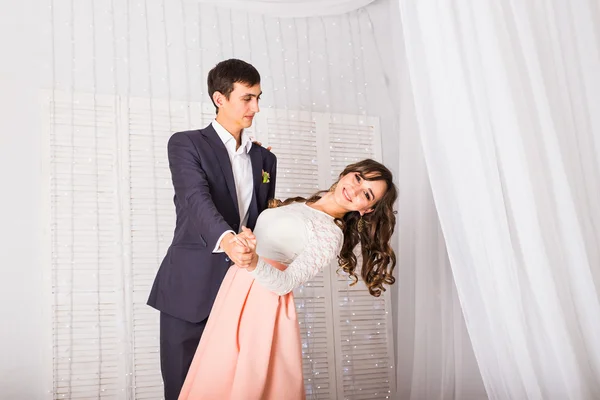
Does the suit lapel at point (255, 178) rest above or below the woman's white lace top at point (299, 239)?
above

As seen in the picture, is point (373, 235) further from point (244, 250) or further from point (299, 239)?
point (244, 250)

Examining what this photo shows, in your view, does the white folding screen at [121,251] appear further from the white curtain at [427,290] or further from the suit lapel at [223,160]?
the suit lapel at [223,160]

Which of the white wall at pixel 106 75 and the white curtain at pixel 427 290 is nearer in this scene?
the white curtain at pixel 427 290

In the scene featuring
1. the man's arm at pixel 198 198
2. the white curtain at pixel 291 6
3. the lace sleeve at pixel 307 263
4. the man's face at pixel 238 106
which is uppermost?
the white curtain at pixel 291 6

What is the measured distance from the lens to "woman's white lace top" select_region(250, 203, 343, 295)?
6.29 feet

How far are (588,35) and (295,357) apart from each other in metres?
1.23

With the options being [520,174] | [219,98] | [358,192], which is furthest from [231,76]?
[520,174]

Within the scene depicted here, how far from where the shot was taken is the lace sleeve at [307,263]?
176 cm

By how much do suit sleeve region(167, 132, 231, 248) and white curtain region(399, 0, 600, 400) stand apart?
0.65 metres

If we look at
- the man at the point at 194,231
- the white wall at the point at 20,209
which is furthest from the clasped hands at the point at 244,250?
the white wall at the point at 20,209

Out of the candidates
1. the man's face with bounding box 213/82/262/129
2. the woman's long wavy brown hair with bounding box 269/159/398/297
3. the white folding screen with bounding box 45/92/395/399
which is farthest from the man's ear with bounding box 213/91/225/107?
the white folding screen with bounding box 45/92/395/399

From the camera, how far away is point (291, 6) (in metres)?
3.00

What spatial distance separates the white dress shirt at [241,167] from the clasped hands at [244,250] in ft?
1.58

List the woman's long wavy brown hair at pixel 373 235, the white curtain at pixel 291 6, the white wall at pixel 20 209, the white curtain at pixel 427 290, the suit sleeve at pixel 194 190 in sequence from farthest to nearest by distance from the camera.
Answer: the white curtain at pixel 291 6
the white wall at pixel 20 209
the white curtain at pixel 427 290
the woman's long wavy brown hair at pixel 373 235
the suit sleeve at pixel 194 190
